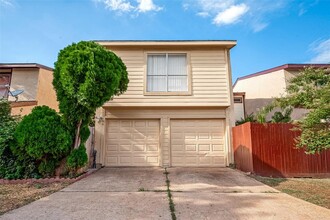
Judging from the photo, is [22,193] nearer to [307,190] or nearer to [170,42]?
[307,190]

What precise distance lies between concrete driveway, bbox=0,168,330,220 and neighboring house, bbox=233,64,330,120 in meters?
7.91

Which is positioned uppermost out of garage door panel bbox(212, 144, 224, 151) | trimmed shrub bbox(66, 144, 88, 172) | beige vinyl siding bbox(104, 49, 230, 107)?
beige vinyl siding bbox(104, 49, 230, 107)

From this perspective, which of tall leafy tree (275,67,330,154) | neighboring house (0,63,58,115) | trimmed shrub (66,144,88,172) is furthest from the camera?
neighboring house (0,63,58,115)

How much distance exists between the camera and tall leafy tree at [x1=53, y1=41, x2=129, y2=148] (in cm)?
579

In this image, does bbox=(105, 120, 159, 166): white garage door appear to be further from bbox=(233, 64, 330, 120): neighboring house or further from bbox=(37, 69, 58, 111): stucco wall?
bbox=(233, 64, 330, 120): neighboring house

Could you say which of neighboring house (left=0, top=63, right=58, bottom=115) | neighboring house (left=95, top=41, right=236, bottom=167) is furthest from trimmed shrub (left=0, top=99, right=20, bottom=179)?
neighboring house (left=0, top=63, right=58, bottom=115)

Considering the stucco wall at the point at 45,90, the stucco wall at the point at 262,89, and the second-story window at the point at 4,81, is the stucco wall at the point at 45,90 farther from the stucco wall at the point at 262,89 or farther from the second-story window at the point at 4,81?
the stucco wall at the point at 262,89

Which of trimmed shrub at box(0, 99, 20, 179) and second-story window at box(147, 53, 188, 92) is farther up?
second-story window at box(147, 53, 188, 92)

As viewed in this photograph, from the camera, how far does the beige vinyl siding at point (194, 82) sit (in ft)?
28.9

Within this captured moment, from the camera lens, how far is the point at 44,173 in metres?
6.09

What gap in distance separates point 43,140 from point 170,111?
16.4ft

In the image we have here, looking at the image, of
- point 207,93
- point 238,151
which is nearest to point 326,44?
point 207,93

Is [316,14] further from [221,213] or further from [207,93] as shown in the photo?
[221,213]

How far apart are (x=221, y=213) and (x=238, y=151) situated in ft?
16.9
